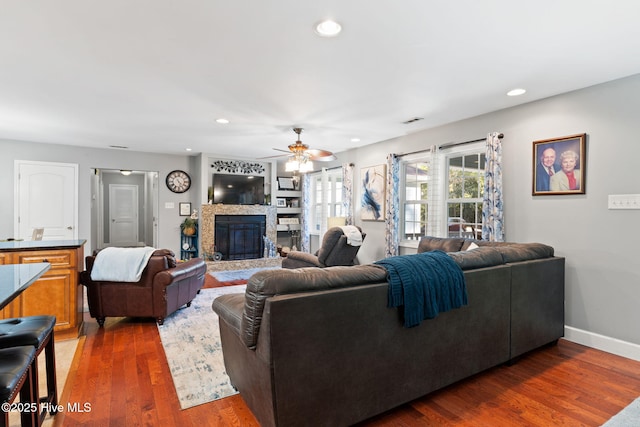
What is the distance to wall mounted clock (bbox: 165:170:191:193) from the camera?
7305 mm

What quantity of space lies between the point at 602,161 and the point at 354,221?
12.9 ft

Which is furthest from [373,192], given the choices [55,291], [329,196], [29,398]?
[29,398]

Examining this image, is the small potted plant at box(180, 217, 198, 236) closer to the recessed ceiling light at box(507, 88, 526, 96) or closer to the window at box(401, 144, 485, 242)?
the window at box(401, 144, 485, 242)

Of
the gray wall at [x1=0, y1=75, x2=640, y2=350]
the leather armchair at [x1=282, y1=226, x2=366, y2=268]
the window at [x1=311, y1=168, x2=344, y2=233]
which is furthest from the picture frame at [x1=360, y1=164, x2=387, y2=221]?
the gray wall at [x1=0, y1=75, x2=640, y2=350]

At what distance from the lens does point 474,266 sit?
2.42m

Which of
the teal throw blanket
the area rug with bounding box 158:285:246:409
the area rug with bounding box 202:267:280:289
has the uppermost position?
the teal throw blanket

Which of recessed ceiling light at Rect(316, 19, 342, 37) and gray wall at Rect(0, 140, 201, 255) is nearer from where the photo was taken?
recessed ceiling light at Rect(316, 19, 342, 37)

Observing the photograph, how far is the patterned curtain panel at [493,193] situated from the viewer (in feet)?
12.7

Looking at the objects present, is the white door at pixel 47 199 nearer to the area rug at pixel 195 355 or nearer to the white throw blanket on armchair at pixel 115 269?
the white throw blanket on armchair at pixel 115 269

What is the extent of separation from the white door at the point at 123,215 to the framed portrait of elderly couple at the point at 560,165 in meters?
10.3

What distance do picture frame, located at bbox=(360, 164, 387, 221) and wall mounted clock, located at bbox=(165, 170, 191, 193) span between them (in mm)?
4079

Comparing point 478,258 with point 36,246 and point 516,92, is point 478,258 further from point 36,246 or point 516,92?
point 36,246

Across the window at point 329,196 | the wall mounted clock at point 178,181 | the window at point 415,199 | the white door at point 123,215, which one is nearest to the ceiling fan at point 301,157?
the window at point 415,199

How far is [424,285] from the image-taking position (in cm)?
203
